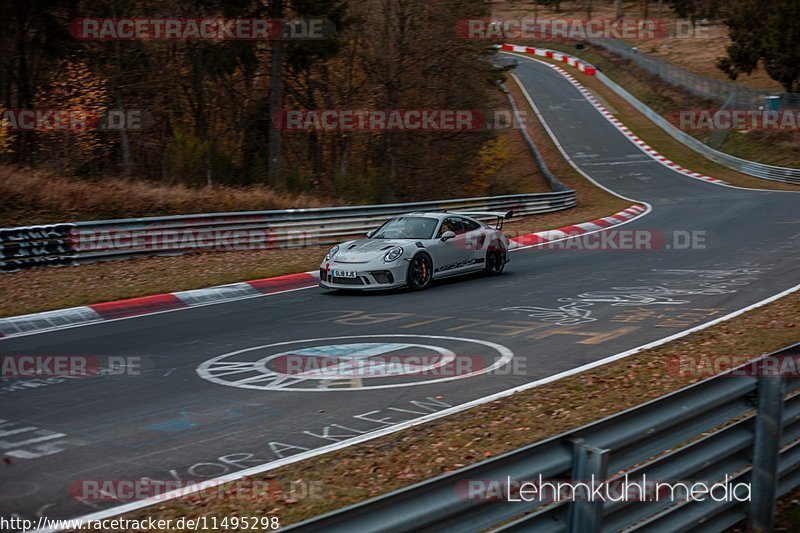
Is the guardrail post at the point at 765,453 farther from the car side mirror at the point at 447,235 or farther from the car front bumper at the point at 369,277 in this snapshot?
the car side mirror at the point at 447,235

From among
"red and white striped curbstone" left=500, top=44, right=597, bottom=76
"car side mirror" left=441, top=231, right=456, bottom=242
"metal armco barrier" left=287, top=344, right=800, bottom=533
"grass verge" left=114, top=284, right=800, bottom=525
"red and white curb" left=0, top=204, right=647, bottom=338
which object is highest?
"red and white striped curbstone" left=500, top=44, right=597, bottom=76

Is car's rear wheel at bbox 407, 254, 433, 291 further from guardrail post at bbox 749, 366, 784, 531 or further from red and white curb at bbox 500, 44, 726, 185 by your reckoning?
red and white curb at bbox 500, 44, 726, 185

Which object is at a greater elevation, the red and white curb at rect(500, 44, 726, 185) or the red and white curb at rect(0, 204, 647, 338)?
the red and white curb at rect(500, 44, 726, 185)

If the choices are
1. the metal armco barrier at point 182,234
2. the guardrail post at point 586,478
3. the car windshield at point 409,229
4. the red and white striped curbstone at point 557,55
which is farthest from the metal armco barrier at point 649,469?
the red and white striped curbstone at point 557,55

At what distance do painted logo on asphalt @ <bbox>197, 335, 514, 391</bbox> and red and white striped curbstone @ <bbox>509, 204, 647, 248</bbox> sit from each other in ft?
38.5

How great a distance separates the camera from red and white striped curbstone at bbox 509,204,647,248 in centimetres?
2242

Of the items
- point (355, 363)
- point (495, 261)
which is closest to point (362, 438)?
point (355, 363)

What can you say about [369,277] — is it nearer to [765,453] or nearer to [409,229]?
[409,229]

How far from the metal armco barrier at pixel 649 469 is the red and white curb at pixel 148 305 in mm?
9445

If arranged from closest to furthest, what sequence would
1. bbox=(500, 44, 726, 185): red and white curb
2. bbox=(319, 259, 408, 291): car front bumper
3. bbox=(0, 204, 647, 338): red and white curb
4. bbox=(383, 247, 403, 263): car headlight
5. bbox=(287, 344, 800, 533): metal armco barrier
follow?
bbox=(287, 344, 800, 533): metal armco barrier < bbox=(0, 204, 647, 338): red and white curb < bbox=(319, 259, 408, 291): car front bumper < bbox=(383, 247, 403, 263): car headlight < bbox=(500, 44, 726, 185): red and white curb

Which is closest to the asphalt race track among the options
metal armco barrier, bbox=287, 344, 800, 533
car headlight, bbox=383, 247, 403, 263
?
car headlight, bbox=383, 247, 403, 263

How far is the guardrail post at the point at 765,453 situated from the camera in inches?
194

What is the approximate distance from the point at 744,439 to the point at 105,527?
3.77 meters

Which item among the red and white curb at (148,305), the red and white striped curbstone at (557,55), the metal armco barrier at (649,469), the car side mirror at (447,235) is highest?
the red and white striped curbstone at (557,55)
